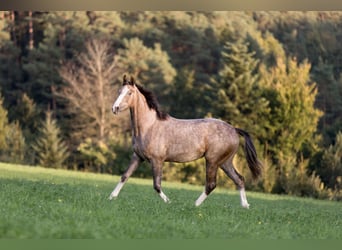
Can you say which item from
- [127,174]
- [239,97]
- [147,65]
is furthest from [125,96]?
[147,65]

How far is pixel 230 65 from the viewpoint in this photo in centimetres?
4959

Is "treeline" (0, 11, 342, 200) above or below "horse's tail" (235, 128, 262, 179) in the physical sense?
below

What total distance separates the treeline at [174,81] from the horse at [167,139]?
74.3ft

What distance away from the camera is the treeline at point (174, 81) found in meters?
44.5

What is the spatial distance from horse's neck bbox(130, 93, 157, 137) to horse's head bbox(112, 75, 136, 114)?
19cm

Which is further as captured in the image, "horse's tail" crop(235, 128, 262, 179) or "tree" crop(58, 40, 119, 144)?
"tree" crop(58, 40, 119, 144)

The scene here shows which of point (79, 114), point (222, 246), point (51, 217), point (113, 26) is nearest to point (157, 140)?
point (51, 217)

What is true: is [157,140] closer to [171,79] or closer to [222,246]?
[222,246]

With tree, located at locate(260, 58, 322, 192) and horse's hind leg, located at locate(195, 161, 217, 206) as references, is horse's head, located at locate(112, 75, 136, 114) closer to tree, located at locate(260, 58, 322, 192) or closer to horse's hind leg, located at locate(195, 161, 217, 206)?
horse's hind leg, located at locate(195, 161, 217, 206)

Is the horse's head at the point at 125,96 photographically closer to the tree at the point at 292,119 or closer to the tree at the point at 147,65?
the tree at the point at 292,119

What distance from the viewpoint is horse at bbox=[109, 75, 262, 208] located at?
1373 centimetres

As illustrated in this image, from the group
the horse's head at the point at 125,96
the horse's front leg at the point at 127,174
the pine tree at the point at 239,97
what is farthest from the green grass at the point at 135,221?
the pine tree at the point at 239,97

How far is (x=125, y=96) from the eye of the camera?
13.7 metres

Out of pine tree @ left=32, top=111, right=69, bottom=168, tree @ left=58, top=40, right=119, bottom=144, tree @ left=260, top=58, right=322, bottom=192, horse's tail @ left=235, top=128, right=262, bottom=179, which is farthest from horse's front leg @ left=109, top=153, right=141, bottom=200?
tree @ left=58, top=40, right=119, bottom=144
